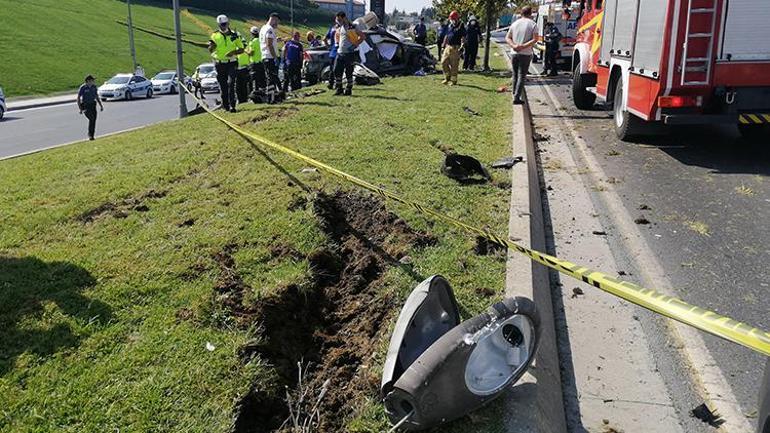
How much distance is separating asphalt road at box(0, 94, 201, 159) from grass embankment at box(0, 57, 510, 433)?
36.0 feet


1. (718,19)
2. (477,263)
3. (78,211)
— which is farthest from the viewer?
(718,19)

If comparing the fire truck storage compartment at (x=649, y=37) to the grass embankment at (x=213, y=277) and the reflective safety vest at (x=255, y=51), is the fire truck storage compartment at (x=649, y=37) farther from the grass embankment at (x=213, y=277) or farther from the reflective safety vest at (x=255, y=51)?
the reflective safety vest at (x=255, y=51)

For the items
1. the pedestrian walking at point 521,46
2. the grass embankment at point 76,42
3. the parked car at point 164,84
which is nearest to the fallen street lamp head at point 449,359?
the pedestrian walking at point 521,46

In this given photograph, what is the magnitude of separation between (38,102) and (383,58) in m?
22.4

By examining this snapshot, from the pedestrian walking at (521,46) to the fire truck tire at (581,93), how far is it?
1.26m

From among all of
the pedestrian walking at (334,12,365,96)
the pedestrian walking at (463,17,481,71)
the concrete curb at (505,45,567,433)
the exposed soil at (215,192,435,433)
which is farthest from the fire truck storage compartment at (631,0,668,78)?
the pedestrian walking at (463,17,481,71)

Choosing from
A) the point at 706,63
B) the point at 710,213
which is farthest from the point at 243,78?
the point at 710,213

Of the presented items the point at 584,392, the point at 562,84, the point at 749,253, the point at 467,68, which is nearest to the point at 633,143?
the point at 749,253

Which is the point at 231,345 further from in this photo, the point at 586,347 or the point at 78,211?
the point at 78,211

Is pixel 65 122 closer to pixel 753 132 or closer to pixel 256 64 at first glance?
pixel 256 64

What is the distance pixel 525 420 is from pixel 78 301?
108 inches

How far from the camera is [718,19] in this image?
7750 mm

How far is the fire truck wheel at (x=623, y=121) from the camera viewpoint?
31.6 feet

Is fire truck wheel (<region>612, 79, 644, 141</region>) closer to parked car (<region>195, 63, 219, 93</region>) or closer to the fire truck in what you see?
the fire truck
